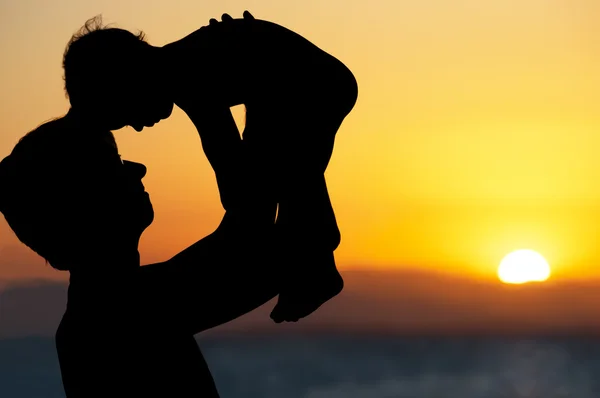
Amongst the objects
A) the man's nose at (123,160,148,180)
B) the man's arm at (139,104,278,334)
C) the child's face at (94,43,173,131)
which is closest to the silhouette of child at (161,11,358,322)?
the man's arm at (139,104,278,334)

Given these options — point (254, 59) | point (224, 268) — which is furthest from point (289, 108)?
point (224, 268)

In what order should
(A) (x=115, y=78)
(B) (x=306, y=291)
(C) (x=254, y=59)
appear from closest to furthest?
(A) (x=115, y=78), (C) (x=254, y=59), (B) (x=306, y=291)

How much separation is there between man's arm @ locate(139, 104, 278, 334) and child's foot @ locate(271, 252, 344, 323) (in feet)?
0.50

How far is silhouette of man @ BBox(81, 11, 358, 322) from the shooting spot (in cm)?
623

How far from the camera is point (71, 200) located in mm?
6035

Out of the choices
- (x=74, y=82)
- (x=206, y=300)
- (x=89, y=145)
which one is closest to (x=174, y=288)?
(x=206, y=300)

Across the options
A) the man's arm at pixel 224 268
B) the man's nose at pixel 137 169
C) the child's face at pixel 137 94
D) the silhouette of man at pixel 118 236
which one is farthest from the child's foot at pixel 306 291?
the child's face at pixel 137 94

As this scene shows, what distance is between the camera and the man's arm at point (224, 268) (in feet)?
20.3

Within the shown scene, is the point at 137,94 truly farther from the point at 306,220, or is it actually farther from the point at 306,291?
the point at 306,291

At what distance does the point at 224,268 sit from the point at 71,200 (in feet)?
3.34

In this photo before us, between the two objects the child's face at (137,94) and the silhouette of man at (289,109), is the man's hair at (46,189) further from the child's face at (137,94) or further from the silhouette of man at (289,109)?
the silhouette of man at (289,109)

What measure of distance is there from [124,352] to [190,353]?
0.41 m

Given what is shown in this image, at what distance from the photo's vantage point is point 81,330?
611 cm

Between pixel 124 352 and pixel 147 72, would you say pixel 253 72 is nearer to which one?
pixel 147 72
